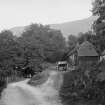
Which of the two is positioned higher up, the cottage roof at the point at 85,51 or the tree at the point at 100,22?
the tree at the point at 100,22

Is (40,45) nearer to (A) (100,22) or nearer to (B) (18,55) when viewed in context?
(B) (18,55)

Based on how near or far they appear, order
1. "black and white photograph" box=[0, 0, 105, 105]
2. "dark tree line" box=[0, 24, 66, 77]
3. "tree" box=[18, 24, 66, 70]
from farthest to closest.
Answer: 1. "tree" box=[18, 24, 66, 70]
2. "dark tree line" box=[0, 24, 66, 77]
3. "black and white photograph" box=[0, 0, 105, 105]

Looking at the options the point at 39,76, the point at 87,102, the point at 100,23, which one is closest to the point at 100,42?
the point at 100,23

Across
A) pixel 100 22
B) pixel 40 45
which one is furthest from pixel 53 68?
pixel 100 22

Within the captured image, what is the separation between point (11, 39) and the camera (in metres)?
55.2

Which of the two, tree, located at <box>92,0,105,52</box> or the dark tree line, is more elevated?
tree, located at <box>92,0,105,52</box>

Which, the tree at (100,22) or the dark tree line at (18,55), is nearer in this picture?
the tree at (100,22)

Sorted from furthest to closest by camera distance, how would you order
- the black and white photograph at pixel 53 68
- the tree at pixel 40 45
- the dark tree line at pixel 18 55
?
the tree at pixel 40 45
the dark tree line at pixel 18 55
the black and white photograph at pixel 53 68

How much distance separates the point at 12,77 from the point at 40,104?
99.6ft

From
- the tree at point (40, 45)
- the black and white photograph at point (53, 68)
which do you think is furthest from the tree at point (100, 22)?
the tree at point (40, 45)

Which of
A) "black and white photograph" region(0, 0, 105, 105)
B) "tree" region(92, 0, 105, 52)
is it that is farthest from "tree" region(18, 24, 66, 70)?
"tree" region(92, 0, 105, 52)

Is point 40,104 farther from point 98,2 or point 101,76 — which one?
point 98,2

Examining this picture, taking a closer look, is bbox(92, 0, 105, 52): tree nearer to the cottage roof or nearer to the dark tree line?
the cottage roof

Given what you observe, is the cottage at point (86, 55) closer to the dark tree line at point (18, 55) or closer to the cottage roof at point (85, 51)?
the cottage roof at point (85, 51)
